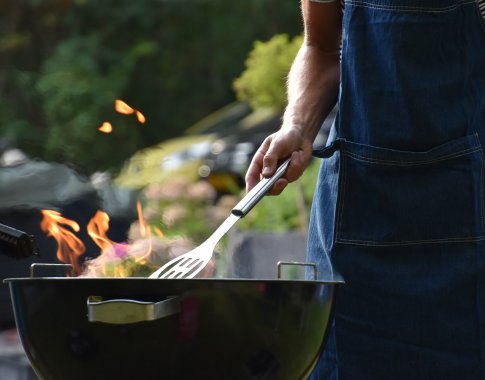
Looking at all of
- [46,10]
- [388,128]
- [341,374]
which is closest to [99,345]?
[341,374]

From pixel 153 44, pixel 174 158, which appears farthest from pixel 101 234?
pixel 153 44

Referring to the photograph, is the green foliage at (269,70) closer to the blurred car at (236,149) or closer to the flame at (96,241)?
the blurred car at (236,149)

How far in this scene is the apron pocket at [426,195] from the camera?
174cm

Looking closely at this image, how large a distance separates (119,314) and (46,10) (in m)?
16.7

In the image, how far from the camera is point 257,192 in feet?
5.51

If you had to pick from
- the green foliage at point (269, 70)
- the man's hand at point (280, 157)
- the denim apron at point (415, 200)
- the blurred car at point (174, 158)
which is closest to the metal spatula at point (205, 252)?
the man's hand at point (280, 157)

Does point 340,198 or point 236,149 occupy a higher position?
point 236,149

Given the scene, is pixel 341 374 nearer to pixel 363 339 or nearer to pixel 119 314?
pixel 363 339

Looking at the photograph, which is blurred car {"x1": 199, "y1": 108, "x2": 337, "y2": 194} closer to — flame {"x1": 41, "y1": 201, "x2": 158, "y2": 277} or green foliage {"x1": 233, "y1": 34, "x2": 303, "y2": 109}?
green foliage {"x1": 233, "y1": 34, "x2": 303, "y2": 109}

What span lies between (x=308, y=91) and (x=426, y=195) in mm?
348

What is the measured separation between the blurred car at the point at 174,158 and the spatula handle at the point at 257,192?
1301mm

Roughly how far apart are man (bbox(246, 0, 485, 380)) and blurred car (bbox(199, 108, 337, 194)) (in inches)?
342

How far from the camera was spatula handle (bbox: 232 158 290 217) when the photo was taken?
63.8 inches

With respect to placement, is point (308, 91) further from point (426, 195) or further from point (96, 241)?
point (96, 241)
